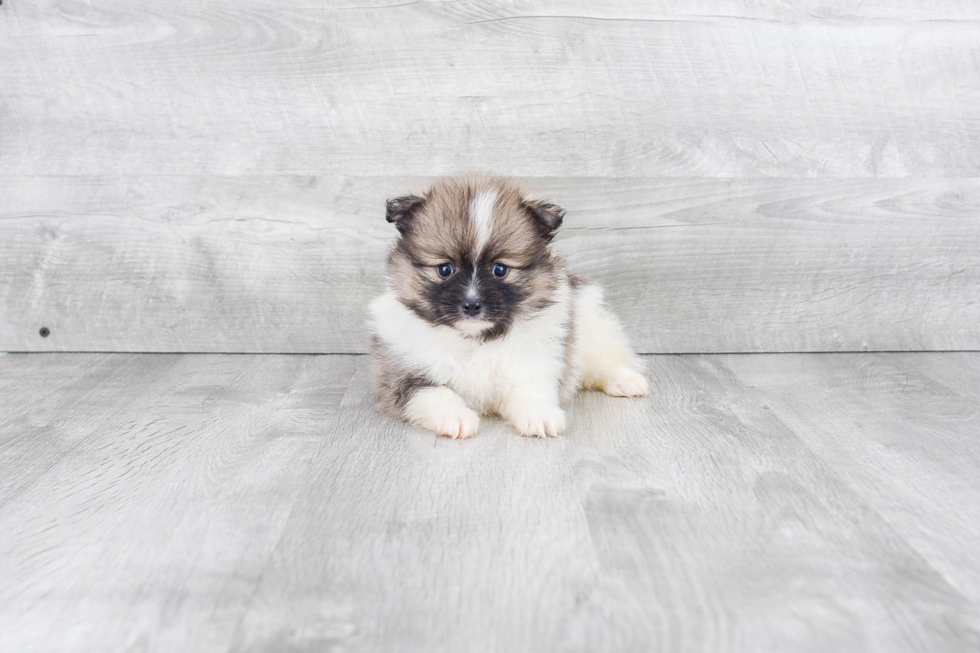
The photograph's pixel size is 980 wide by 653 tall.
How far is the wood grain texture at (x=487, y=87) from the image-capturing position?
9.27 feet

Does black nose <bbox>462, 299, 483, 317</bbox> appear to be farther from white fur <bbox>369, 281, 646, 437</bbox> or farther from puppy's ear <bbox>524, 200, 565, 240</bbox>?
puppy's ear <bbox>524, 200, 565, 240</bbox>

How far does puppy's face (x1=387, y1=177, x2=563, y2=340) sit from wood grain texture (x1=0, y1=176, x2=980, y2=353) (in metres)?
0.73

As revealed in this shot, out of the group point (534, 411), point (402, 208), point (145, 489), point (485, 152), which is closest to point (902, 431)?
point (534, 411)

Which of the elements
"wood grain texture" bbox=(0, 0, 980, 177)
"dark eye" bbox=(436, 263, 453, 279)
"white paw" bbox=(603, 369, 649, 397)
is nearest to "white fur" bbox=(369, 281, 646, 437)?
"dark eye" bbox=(436, 263, 453, 279)

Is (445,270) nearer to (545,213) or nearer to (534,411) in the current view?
(545,213)

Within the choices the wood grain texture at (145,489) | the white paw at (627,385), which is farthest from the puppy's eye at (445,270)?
the white paw at (627,385)

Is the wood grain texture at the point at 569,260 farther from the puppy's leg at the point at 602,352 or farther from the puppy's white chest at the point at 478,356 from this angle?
the puppy's white chest at the point at 478,356

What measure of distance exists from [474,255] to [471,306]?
0.47 ft

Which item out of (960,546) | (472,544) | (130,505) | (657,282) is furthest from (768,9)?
(130,505)

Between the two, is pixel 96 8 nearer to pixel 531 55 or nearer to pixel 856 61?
pixel 531 55

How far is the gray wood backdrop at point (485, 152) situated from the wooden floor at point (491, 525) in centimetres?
58

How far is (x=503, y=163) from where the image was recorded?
289 cm

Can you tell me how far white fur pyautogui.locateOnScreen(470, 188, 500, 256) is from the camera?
2097 mm

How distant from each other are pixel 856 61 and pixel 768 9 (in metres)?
0.38
